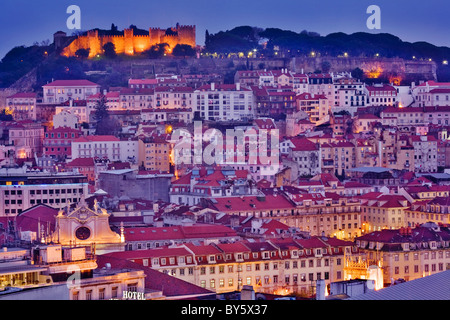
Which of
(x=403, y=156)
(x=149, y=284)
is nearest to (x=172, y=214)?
(x=149, y=284)

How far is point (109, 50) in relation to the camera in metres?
38.7

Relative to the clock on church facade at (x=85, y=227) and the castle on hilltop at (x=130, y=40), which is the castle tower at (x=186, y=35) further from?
the clock on church facade at (x=85, y=227)

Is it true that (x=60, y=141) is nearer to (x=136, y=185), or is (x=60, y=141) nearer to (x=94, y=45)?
(x=136, y=185)

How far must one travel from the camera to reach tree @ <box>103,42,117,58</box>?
38.6 m

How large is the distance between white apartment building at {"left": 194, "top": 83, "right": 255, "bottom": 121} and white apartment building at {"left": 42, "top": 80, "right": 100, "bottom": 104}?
4415mm

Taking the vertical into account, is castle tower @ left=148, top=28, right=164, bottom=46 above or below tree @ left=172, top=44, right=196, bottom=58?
above

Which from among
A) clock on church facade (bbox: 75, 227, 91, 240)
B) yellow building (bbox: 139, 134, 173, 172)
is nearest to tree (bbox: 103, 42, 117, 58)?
yellow building (bbox: 139, 134, 173, 172)

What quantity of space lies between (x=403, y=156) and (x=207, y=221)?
37.5 ft

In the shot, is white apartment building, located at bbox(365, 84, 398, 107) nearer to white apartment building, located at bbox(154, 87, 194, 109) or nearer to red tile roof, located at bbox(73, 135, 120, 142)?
white apartment building, located at bbox(154, 87, 194, 109)

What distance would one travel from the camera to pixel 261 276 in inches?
572

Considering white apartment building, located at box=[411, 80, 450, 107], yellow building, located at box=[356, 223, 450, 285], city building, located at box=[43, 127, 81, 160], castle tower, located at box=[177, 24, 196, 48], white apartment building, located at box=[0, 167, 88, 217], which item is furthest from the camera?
castle tower, located at box=[177, 24, 196, 48]

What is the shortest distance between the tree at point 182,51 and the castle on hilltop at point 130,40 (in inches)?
9.4

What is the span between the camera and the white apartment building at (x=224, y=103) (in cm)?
3303
